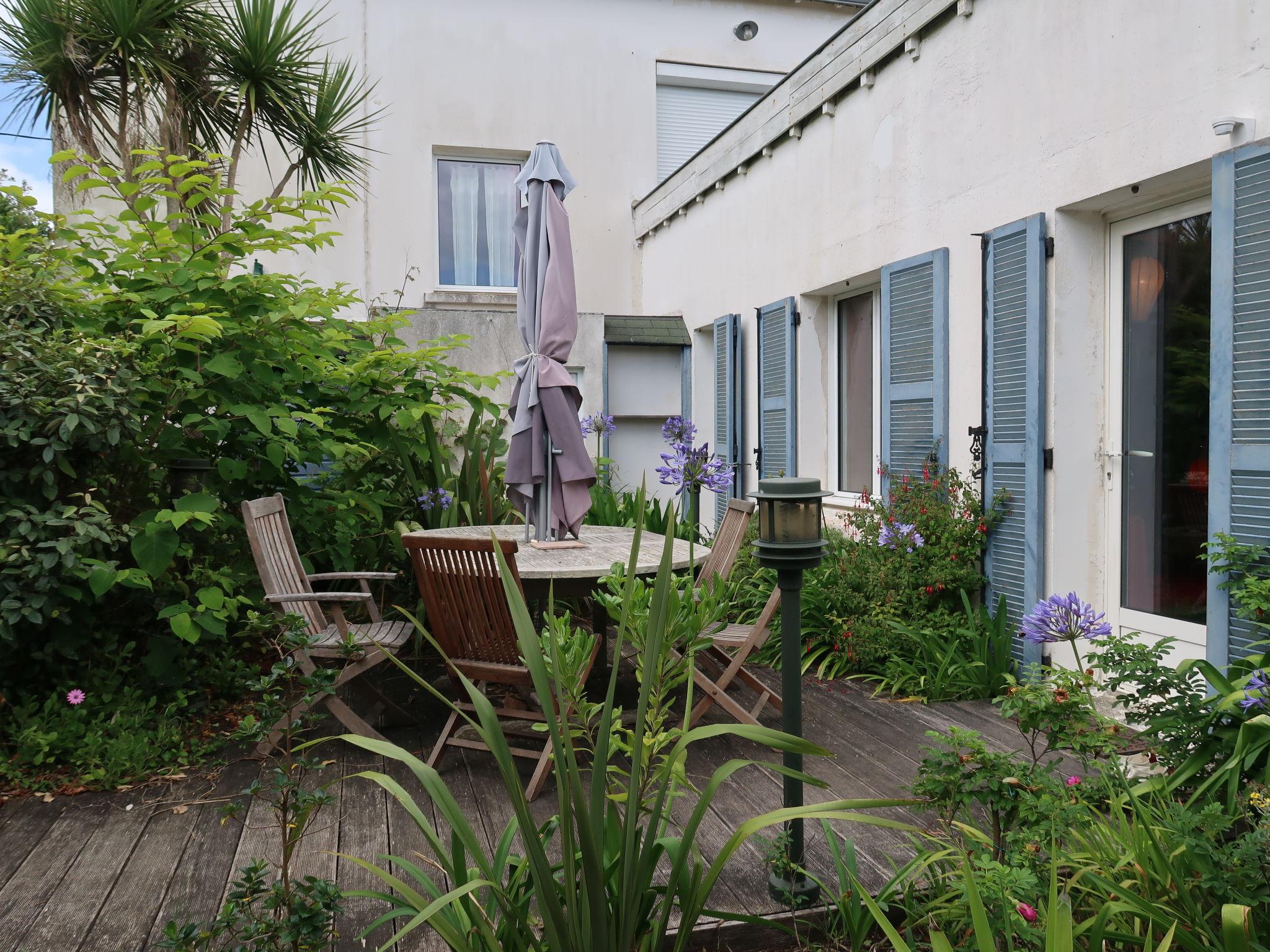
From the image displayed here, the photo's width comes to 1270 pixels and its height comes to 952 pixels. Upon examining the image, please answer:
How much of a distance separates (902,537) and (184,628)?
3.03 metres

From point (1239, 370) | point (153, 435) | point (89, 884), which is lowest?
point (89, 884)

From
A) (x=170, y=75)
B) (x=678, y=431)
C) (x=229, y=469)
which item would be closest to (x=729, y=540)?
(x=678, y=431)

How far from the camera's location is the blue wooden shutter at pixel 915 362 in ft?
15.5

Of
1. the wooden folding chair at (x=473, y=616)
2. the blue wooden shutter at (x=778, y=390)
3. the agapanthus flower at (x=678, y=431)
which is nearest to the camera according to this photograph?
the wooden folding chair at (x=473, y=616)

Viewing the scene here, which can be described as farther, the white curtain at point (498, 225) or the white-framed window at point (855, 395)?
the white curtain at point (498, 225)

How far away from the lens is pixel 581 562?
348cm

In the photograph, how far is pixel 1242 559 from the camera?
303 centimetres

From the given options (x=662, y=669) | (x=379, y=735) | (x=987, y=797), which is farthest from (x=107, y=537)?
(x=987, y=797)

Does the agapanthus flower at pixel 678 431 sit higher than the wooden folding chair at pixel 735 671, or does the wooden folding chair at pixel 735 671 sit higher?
the agapanthus flower at pixel 678 431

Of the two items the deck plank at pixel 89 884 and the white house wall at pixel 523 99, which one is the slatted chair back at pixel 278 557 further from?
the white house wall at pixel 523 99

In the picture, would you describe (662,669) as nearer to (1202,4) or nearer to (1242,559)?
(1242,559)

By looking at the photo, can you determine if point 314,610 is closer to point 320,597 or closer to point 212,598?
point 212,598

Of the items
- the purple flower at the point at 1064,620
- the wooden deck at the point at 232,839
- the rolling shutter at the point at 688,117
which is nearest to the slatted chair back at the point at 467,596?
the wooden deck at the point at 232,839

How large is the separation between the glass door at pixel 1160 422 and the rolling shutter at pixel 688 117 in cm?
659
